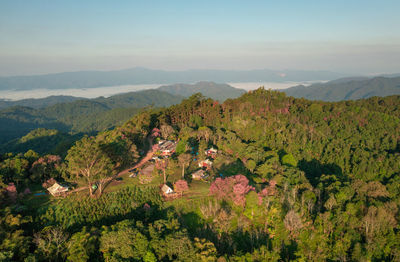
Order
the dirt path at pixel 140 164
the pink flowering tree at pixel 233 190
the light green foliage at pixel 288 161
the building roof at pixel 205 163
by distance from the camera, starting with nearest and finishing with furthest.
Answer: the pink flowering tree at pixel 233 190
the dirt path at pixel 140 164
the building roof at pixel 205 163
the light green foliage at pixel 288 161

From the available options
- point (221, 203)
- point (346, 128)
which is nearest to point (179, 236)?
point (221, 203)

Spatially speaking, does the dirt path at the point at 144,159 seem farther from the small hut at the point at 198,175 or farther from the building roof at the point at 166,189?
the small hut at the point at 198,175

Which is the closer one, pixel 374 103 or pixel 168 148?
pixel 168 148

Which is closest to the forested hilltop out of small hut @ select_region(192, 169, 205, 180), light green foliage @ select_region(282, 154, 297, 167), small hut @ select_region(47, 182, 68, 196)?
small hut @ select_region(192, 169, 205, 180)

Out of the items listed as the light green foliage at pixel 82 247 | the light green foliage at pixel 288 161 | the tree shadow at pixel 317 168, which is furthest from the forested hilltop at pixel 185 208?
the tree shadow at pixel 317 168

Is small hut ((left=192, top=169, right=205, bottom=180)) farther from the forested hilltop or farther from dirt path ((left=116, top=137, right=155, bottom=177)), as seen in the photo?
dirt path ((left=116, top=137, right=155, bottom=177))

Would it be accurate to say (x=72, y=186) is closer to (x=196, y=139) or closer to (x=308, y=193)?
(x=196, y=139)

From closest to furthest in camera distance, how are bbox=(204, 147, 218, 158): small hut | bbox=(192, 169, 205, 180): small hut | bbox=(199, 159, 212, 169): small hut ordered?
bbox=(192, 169, 205, 180): small hut
bbox=(199, 159, 212, 169): small hut
bbox=(204, 147, 218, 158): small hut

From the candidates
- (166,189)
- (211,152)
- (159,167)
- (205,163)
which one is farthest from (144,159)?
(166,189)
